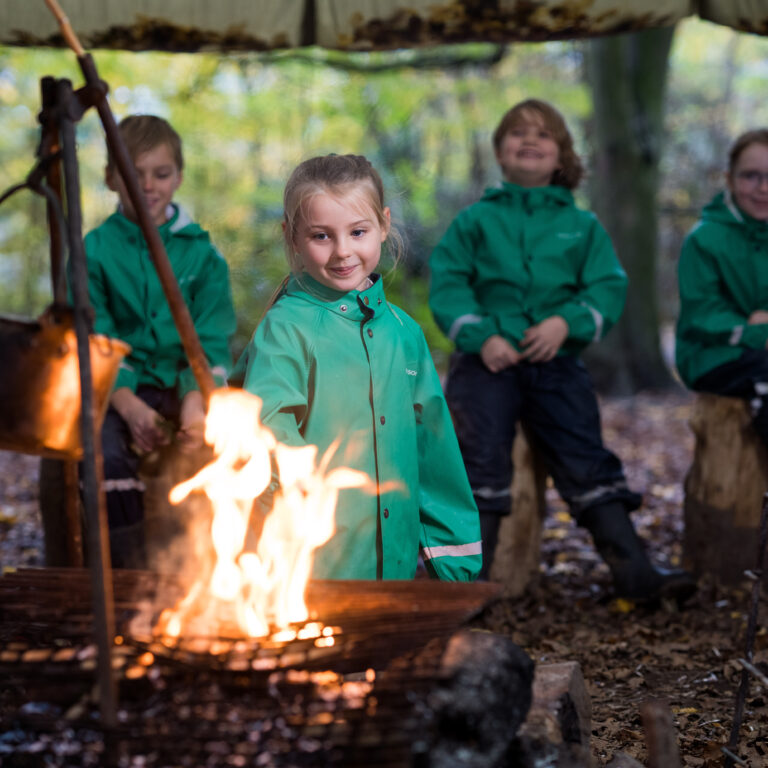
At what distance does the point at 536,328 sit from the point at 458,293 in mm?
407

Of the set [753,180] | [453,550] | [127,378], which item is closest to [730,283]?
[753,180]

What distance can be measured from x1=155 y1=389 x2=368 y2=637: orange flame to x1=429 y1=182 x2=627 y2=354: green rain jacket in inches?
68.0

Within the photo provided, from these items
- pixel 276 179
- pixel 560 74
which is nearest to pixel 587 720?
pixel 276 179

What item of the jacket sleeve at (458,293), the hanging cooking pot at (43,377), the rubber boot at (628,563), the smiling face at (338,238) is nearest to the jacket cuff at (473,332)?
the jacket sleeve at (458,293)

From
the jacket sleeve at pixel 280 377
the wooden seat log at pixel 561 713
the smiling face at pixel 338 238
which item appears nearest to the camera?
the wooden seat log at pixel 561 713

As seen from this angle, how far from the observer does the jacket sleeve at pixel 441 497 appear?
254cm

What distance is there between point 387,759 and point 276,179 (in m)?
13.5

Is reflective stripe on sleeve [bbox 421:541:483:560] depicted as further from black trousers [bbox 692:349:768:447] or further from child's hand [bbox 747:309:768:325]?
child's hand [bbox 747:309:768:325]

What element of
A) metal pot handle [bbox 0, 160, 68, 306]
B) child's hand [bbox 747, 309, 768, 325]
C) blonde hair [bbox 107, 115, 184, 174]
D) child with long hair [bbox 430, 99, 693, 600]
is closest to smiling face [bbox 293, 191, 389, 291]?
metal pot handle [bbox 0, 160, 68, 306]

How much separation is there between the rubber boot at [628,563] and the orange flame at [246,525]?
1825mm

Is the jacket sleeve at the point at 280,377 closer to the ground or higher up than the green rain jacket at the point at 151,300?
closer to the ground

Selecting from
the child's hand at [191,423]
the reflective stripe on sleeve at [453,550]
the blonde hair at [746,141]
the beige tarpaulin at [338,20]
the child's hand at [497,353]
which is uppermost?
the beige tarpaulin at [338,20]

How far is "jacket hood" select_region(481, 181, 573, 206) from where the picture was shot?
3.98 metres

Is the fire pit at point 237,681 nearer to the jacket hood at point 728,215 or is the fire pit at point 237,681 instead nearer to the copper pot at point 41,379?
the copper pot at point 41,379
